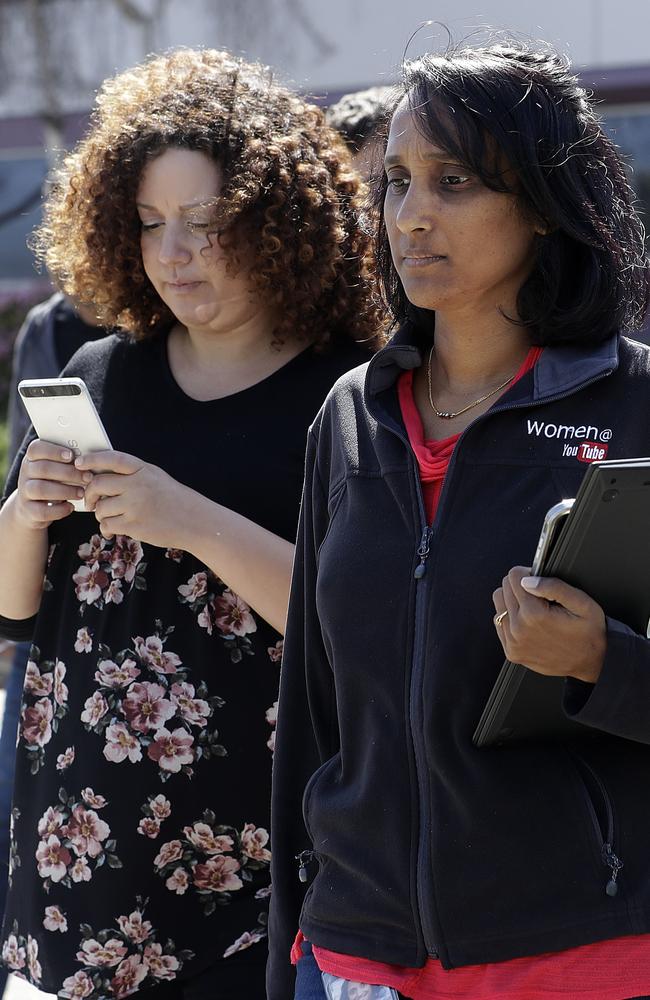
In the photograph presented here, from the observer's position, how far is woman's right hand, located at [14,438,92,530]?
2.58 m

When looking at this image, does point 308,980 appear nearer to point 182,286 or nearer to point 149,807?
point 149,807

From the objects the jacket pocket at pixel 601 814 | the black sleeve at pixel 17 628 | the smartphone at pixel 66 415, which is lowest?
the black sleeve at pixel 17 628

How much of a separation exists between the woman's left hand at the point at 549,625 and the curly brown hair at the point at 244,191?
109 cm

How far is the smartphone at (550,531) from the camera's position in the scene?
1712 mm

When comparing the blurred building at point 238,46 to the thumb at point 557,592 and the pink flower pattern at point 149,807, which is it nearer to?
the pink flower pattern at point 149,807

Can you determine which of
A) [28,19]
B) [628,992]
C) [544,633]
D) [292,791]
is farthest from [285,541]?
[28,19]

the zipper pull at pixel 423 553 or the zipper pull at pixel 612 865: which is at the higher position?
the zipper pull at pixel 423 553

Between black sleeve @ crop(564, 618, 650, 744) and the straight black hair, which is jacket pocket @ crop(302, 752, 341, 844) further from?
the straight black hair

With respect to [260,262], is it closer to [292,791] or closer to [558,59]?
[558,59]

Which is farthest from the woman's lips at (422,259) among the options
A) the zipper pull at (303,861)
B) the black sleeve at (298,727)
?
the zipper pull at (303,861)

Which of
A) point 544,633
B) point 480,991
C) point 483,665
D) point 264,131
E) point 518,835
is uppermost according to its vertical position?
point 264,131

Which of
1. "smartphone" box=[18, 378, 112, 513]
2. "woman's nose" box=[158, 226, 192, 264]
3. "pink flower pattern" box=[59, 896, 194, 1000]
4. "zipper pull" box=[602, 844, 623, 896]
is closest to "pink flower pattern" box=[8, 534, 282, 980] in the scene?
"pink flower pattern" box=[59, 896, 194, 1000]

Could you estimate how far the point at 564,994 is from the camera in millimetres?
1807

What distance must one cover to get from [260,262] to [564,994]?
147 centimetres
